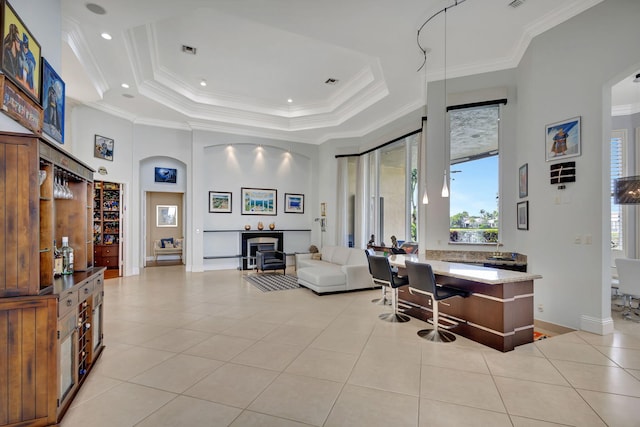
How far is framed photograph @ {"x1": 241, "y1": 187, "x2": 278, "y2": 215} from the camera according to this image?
9086mm

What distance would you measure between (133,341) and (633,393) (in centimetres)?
476

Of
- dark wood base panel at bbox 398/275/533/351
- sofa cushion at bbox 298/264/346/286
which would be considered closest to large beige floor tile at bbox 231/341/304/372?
dark wood base panel at bbox 398/275/533/351

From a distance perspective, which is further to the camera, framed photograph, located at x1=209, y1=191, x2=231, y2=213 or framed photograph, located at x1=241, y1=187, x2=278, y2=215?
framed photograph, located at x1=241, y1=187, x2=278, y2=215

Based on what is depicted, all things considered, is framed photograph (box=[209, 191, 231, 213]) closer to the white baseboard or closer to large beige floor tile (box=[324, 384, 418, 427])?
large beige floor tile (box=[324, 384, 418, 427])

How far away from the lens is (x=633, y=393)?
246cm

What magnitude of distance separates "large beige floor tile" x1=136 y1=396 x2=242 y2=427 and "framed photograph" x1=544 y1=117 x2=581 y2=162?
460 cm

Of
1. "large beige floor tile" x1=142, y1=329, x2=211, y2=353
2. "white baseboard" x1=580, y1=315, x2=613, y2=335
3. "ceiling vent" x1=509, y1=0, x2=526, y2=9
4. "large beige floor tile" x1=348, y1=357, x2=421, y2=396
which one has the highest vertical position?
"ceiling vent" x1=509, y1=0, x2=526, y2=9

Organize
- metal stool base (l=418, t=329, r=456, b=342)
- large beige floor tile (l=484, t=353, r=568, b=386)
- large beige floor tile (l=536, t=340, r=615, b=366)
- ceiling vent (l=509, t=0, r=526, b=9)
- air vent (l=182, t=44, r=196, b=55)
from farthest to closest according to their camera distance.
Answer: air vent (l=182, t=44, r=196, b=55)
ceiling vent (l=509, t=0, r=526, b=9)
metal stool base (l=418, t=329, r=456, b=342)
large beige floor tile (l=536, t=340, r=615, b=366)
large beige floor tile (l=484, t=353, r=568, b=386)

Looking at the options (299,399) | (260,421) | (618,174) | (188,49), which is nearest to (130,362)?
(260,421)

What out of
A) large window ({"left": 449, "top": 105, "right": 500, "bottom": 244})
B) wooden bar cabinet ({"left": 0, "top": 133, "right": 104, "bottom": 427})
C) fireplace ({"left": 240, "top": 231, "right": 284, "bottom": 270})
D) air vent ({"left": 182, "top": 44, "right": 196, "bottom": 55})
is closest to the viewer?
wooden bar cabinet ({"left": 0, "top": 133, "right": 104, "bottom": 427})

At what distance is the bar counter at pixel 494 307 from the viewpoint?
127 inches

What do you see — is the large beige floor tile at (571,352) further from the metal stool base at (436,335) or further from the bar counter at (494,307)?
the metal stool base at (436,335)

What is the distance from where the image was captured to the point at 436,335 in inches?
142

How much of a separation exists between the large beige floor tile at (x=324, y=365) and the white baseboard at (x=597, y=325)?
290cm
